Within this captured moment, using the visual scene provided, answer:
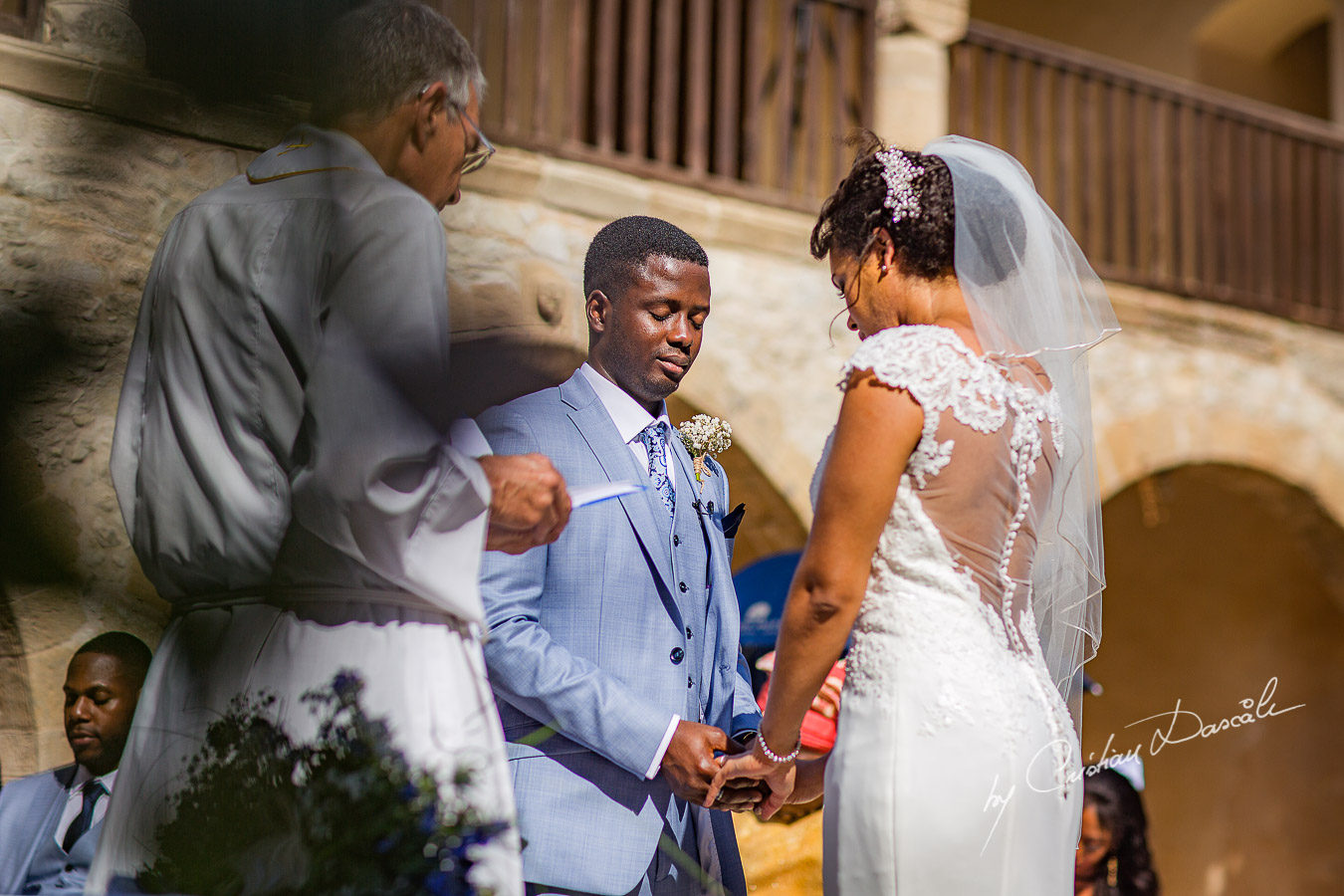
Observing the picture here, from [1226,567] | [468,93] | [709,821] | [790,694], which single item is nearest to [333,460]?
[468,93]

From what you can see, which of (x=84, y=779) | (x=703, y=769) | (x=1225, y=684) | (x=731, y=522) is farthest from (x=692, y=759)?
(x=1225, y=684)

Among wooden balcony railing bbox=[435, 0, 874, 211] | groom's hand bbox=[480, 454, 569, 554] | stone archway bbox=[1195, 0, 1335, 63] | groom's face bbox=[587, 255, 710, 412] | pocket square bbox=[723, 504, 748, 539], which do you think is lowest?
groom's hand bbox=[480, 454, 569, 554]

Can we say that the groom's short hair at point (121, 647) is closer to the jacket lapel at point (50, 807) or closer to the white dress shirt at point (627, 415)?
the jacket lapel at point (50, 807)

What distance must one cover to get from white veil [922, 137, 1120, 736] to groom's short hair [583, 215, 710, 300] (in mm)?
558

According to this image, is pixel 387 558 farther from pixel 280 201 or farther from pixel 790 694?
pixel 790 694

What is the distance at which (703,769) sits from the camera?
225 cm

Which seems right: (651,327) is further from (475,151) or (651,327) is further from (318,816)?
(318,816)

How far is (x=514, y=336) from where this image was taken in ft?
4.61

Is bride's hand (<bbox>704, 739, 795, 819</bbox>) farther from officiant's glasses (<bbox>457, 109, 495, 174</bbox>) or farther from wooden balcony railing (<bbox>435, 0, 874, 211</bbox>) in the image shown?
wooden balcony railing (<bbox>435, 0, 874, 211</bbox>)

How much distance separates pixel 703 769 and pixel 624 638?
0.90 ft

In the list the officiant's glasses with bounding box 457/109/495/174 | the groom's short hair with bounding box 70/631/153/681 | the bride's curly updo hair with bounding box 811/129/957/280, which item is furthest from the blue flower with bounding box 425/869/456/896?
the bride's curly updo hair with bounding box 811/129/957/280

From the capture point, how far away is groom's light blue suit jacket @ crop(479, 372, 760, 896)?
2.20m

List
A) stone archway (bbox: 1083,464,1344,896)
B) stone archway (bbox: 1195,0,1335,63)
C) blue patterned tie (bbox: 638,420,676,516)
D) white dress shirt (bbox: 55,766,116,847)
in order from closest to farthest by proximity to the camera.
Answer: blue patterned tie (bbox: 638,420,676,516)
white dress shirt (bbox: 55,766,116,847)
stone archway (bbox: 1083,464,1344,896)
stone archway (bbox: 1195,0,1335,63)

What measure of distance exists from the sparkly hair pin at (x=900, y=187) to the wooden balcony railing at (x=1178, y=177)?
4.64m
